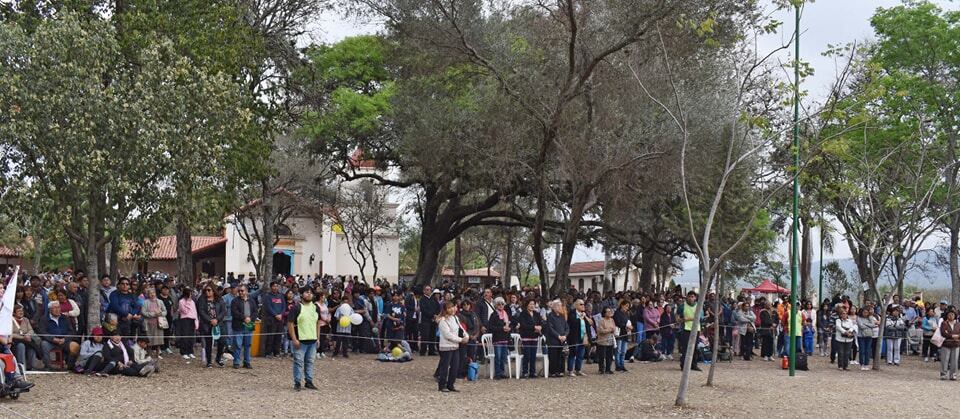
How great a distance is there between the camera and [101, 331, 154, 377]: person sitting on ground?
639 inches

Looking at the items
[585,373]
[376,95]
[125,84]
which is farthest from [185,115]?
[376,95]

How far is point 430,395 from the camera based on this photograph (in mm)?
15758

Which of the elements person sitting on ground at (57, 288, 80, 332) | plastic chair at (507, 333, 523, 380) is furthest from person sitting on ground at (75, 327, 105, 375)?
plastic chair at (507, 333, 523, 380)

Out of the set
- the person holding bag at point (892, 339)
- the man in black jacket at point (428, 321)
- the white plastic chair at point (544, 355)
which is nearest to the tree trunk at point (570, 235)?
the man in black jacket at point (428, 321)

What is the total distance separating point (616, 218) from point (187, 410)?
733 inches

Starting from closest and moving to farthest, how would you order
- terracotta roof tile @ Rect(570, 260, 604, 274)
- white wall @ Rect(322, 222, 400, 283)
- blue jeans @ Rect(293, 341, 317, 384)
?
blue jeans @ Rect(293, 341, 317, 384), white wall @ Rect(322, 222, 400, 283), terracotta roof tile @ Rect(570, 260, 604, 274)

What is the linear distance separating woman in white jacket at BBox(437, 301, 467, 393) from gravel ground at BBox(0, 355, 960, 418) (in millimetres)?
298

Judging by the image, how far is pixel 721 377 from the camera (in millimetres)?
19859

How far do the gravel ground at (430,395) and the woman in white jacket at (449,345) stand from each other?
298mm

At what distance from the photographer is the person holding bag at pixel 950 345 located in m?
21.5

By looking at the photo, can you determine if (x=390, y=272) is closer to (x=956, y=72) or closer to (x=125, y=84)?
(x=956, y=72)

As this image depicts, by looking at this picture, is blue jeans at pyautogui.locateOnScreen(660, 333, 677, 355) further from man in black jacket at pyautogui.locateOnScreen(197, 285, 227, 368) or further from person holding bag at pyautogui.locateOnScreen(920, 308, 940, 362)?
man in black jacket at pyautogui.locateOnScreen(197, 285, 227, 368)

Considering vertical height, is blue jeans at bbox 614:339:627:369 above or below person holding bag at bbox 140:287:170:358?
below

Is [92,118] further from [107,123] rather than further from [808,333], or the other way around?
[808,333]
